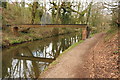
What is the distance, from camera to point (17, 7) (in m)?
24.1

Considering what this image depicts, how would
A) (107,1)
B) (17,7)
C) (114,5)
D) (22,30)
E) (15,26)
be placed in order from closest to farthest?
(114,5)
(107,1)
(15,26)
(22,30)
(17,7)

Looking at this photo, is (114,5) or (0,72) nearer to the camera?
(0,72)

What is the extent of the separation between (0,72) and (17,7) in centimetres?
1945

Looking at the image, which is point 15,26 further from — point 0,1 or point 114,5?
point 114,5

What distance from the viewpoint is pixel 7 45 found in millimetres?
14680

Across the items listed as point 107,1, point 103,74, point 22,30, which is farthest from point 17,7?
point 103,74

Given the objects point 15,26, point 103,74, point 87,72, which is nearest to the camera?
point 103,74

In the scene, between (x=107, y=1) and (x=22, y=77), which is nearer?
(x=22, y=77)

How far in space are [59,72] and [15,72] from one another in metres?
3.60

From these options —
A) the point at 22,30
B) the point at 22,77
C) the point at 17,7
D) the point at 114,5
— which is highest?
the point at 17,7

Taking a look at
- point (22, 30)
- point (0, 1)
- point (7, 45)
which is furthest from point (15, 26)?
point (0, 1)

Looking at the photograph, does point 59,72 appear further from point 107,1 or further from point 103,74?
point 107,1

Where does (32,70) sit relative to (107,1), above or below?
below

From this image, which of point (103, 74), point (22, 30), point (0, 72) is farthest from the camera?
point (22, 30)
